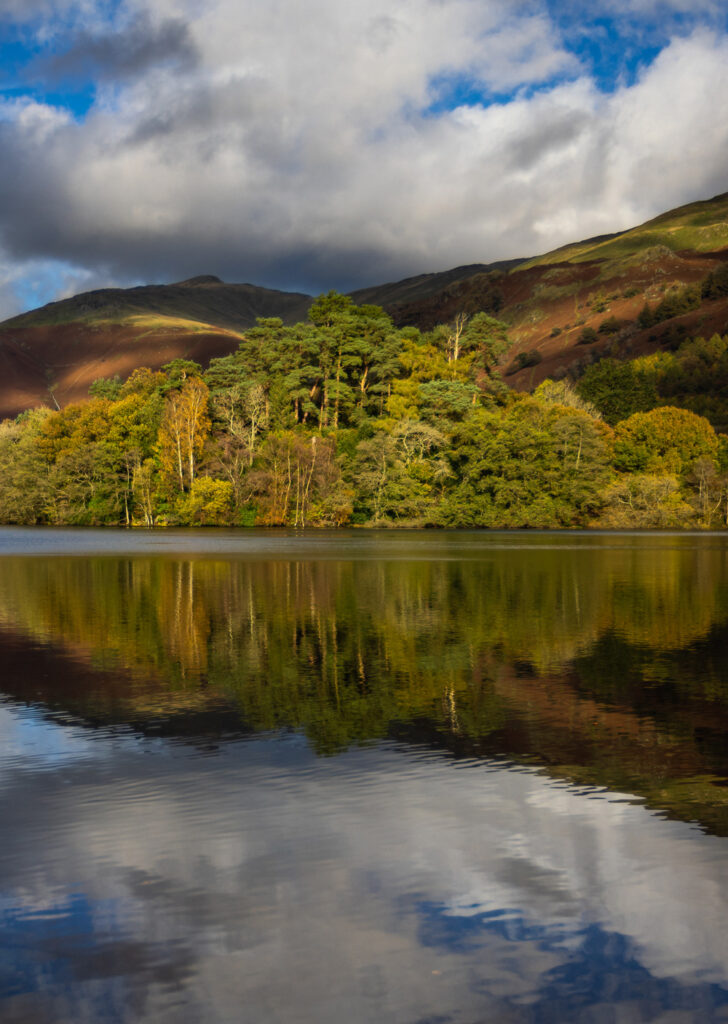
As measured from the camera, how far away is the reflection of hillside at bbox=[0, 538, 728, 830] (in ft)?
29.6

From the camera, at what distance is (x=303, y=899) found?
17.3ft

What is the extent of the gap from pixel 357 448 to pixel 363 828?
75630 mm

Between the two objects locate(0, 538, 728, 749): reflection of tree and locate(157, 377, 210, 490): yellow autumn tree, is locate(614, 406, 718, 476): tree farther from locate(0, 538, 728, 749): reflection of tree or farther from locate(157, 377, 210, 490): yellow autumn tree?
locate(0, 538, 728, 749): reflection of tree

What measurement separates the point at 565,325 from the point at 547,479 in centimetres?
11341

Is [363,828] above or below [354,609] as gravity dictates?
above

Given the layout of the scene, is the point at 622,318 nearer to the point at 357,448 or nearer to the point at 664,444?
the point at 664,444

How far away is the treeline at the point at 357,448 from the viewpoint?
7988cm

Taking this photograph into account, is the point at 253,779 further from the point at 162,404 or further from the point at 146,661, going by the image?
the point at 162,404

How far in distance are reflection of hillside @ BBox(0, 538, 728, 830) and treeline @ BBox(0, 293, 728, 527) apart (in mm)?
53657

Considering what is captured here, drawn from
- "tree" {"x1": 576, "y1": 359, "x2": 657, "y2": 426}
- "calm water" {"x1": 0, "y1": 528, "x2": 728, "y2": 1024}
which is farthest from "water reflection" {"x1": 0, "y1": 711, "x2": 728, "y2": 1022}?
"tree" {"x1": 576, "y1": 359, "x2": 657, "y2": 426}

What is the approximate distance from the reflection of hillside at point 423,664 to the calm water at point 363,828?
0.07 metres

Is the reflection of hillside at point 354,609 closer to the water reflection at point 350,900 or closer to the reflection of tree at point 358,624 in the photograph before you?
the reflection of tree at point 358,624

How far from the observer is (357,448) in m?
81.7

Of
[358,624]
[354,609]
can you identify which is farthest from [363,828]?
[354,609]
